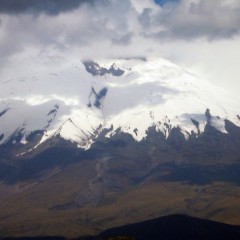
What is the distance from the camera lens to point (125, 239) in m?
130
